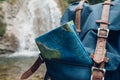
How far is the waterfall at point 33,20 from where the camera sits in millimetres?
11797

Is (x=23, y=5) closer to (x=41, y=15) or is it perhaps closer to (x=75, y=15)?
(x=41, y=15)

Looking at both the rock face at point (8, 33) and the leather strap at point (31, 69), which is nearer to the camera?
the leather strap at point (31, 69)

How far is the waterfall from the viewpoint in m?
11.8

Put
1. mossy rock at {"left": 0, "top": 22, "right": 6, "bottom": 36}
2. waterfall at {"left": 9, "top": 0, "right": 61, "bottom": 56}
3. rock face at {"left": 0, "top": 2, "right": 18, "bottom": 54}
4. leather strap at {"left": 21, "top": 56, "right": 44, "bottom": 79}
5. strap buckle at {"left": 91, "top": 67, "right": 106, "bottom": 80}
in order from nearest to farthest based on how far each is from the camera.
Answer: strap buckle at {"left": 91, "top": 67, "right": 106, "bottom": 80} → leather strap at {"left": 21, "top": 56, "right": 44, "bottom": 79} → rock face at {"left": 0, "top": 2, "right": 18, "bottom": 54} → mossy rock at {"left": 0, "top": 22, "right": 6, "bottom": 36} → waterfall at {"left": 9, "top": 0, "right": 61, "bottom": 56}

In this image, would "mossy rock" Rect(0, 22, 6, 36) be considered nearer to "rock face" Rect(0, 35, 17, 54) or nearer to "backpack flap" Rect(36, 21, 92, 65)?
"rock face" Rect(0, 35, 17, 54)

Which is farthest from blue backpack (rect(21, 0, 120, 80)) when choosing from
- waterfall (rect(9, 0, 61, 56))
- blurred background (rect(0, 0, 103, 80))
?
waterfall (rect(9, 0, 61, 56))

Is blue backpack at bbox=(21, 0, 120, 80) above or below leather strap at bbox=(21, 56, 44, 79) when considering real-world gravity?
above

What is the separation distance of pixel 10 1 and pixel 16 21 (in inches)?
27.5

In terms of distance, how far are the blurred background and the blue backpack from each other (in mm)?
8251

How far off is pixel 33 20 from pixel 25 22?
0.28m

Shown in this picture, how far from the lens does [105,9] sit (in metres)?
1.52

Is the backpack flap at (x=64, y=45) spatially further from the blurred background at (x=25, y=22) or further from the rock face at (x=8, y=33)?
the rock face at (x=8, y=33)

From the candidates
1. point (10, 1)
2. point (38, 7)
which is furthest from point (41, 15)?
point (10, 1)

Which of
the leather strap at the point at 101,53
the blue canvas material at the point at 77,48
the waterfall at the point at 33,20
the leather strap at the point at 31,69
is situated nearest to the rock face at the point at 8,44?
the waterfall at the point at 33,20
